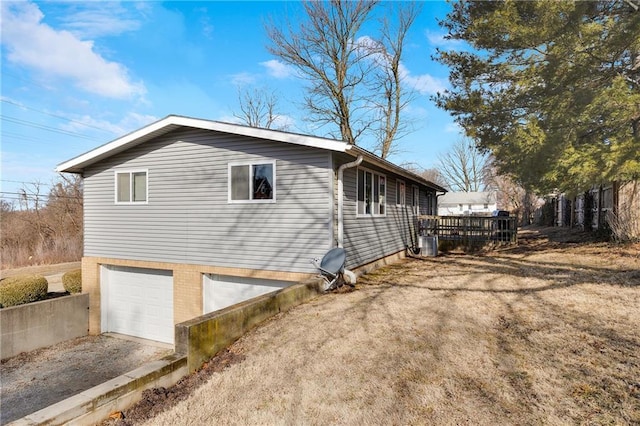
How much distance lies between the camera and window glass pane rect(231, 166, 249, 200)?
8.70m

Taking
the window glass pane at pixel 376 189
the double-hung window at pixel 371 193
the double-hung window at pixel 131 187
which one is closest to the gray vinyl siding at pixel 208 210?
the double-hung window at pixel 131 187

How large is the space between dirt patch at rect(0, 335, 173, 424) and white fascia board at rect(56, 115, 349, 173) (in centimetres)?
520

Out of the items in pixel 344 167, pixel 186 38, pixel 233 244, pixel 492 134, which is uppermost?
pixel 186 38

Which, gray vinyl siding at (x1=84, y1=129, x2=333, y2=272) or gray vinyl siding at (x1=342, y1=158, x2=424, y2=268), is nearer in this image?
gray vinyl siding at (x1=84, y1=129, x2=333, y2=272)

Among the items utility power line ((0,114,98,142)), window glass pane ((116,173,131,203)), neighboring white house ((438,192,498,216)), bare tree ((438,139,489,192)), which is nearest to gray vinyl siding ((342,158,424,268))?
window glass pane ((116,173,131,203))

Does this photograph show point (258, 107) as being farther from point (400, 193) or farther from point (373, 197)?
point (373, 197)

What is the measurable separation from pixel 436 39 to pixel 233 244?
10.9m

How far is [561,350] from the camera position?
396 centimetres

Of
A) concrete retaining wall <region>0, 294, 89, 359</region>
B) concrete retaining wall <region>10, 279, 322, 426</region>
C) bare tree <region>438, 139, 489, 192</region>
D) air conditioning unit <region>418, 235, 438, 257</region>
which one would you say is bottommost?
concrete retaining wall <region>0, 294, 89, 359</region>

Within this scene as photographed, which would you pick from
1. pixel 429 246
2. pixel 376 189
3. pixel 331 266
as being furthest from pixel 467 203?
pixel 331 266

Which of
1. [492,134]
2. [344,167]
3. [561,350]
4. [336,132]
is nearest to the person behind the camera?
[561,350]

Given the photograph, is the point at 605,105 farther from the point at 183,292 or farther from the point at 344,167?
the point at 183,292

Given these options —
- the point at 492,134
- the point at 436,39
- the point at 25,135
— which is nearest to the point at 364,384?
the point at 492,134

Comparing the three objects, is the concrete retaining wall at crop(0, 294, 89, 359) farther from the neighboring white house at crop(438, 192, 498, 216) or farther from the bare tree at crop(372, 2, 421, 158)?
the neighboring white house at crop(438, 192, 498, 216)
